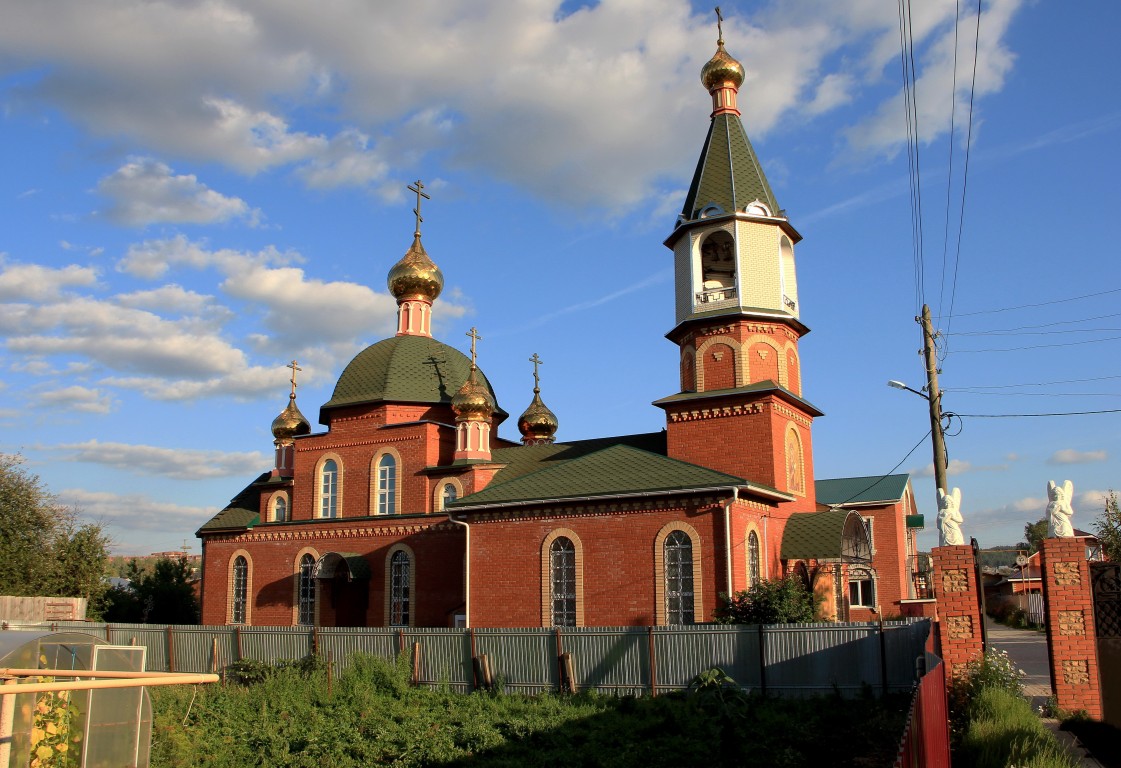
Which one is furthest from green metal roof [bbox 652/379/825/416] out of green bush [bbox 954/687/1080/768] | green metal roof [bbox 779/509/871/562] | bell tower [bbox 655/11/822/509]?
green bush [bbox 954/687/1080/768]

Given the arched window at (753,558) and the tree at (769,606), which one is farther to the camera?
the arched window at (753,558)

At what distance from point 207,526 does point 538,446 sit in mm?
10159

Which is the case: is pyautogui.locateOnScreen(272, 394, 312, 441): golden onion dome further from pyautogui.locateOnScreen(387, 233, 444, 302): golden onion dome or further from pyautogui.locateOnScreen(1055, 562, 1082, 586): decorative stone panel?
pyautogui.locateOnScreen(1055, 562, 1082, 586): decorative stone panel

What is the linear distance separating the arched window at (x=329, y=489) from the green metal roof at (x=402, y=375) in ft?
5.09

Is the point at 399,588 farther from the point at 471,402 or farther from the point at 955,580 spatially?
the point at 955,580

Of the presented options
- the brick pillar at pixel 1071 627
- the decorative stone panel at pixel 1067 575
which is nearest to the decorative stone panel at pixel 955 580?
the brick pillar at pixel 1071 627

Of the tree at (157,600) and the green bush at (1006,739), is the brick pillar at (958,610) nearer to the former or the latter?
the green bush at (1006,739)

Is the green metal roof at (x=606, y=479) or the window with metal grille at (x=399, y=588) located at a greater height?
the green metal roof at (x=606, y=479)

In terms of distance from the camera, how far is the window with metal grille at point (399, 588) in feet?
76.8

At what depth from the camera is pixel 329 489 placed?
2597 centimetres

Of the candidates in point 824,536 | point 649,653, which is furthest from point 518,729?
point 824,536

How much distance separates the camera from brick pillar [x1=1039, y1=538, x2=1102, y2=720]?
1178 cm

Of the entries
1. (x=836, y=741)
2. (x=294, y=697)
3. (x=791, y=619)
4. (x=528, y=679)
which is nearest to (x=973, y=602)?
(x=836, y=741)

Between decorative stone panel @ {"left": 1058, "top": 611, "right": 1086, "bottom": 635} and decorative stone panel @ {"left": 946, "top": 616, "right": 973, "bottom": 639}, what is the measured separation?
1.10 metres
